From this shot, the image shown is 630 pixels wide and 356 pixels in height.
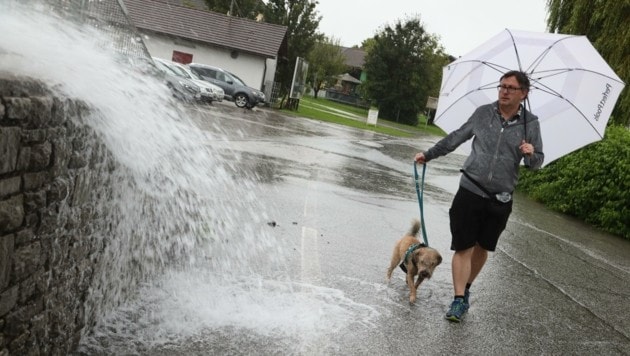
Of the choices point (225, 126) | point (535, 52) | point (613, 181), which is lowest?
point (225, 126)

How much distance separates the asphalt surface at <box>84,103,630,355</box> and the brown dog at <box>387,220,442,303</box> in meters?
0.18

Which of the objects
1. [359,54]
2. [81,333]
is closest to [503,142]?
[81,333]

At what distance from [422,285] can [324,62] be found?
6450 centimetres

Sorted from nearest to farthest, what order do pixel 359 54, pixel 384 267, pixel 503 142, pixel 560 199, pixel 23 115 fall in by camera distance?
pixel 23 115
pixel 503 142
pixel 384 267
pixel 560 199
pixel 359 54

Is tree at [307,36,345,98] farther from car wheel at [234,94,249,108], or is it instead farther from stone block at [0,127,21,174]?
stone block at [0,127,21,174]

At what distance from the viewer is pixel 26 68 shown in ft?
10.1

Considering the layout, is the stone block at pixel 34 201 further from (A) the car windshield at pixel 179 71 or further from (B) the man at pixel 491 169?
(A) the car windshield at pixel 179 71

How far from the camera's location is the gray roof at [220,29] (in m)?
35.8

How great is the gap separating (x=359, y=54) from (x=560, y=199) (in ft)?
319

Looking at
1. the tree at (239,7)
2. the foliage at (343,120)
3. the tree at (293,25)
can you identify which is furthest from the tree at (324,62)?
the tree at (293,25)

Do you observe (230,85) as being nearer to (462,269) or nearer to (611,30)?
(611,30)

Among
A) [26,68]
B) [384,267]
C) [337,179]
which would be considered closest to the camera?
[26,68]

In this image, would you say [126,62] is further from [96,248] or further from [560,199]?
[560,199]

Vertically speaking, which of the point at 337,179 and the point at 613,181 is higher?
the point at 613,181
